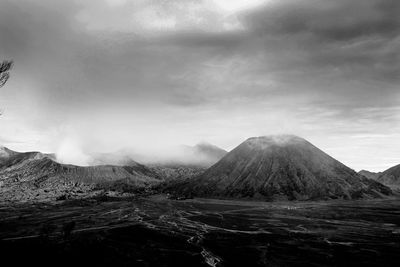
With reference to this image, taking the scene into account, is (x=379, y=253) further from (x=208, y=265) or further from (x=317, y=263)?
(x=208, y=265)

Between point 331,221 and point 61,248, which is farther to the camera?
point 331,221

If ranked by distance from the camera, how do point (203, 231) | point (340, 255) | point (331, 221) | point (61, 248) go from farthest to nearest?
point (331, 221) < point (203, 231) < point (61, 248) < point (340, 255)

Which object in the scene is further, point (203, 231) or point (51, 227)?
point (51, 227)

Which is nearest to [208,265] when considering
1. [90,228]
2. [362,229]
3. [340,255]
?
[340,255]

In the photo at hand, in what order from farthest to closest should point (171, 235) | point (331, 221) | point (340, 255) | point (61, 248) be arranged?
point (331, 221), point (171, 235), point (61, 248), point (340, 255)

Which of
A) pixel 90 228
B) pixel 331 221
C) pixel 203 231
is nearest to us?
pixel 203 231

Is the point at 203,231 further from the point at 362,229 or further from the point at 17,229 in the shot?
the point at 17,229

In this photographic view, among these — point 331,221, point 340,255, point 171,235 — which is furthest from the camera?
point 331,221

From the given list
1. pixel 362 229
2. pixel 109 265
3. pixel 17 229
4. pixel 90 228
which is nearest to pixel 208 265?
pixel 109 265
